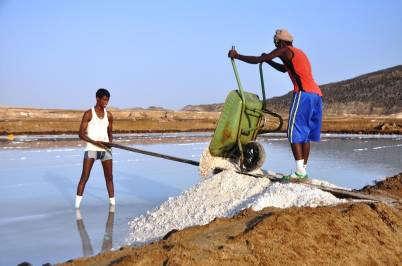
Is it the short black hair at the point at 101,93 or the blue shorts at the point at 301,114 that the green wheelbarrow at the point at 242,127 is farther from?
the short black hair at the point at 101,93

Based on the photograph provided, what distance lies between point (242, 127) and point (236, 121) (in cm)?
13

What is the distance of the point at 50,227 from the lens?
601cm

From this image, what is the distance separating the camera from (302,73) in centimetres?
609

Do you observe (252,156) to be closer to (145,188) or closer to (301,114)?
(301,114)

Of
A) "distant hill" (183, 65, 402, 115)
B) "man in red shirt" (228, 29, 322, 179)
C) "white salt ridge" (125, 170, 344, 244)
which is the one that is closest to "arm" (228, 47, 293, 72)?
"man in red shirt" (228, 29, 322, 179)

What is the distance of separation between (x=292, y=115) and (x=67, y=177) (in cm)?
557

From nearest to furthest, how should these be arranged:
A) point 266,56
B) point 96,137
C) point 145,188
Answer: point 266,56 → point 96,137 → point 145,188

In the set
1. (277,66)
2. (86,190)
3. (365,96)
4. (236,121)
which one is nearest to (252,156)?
(236,121)

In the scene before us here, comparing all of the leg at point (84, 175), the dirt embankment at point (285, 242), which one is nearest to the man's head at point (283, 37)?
the dirt embankment at point (285, 242)

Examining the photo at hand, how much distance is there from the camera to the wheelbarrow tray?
6.60 meters

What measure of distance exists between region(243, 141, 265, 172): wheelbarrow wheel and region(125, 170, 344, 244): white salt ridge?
1.42ft

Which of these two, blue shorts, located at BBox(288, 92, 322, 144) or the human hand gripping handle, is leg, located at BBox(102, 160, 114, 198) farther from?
blue shorts, located at BBox(288, 92, 322, 144)

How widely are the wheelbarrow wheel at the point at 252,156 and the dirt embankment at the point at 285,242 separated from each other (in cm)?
192

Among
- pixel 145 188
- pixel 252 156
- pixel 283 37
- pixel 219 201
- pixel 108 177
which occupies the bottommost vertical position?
pixel 145 188
